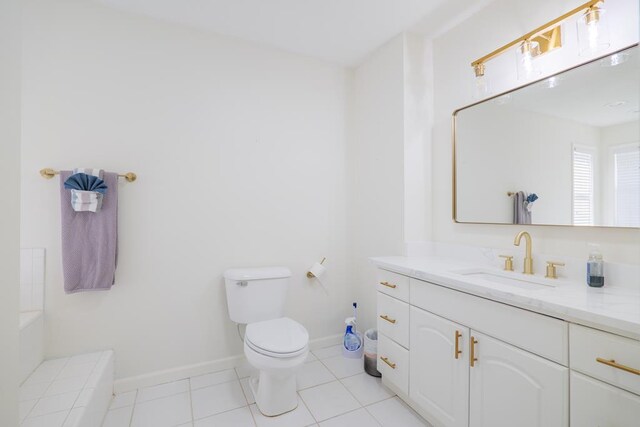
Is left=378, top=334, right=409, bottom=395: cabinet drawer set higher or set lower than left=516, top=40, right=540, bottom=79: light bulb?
lower

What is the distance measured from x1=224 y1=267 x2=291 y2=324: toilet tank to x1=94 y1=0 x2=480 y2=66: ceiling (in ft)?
5.58

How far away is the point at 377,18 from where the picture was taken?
1.94 metres

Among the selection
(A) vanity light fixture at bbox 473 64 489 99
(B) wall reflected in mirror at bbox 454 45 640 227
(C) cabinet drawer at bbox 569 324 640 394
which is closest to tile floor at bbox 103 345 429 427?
(C) cabinet drawer at bbox 569 324 640 394

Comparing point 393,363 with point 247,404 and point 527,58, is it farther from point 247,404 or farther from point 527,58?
point 527,58

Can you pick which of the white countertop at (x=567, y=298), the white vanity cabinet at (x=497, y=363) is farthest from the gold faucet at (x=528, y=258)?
the white vanity cabinet at (x=497, y=363)

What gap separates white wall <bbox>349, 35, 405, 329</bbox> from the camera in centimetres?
211

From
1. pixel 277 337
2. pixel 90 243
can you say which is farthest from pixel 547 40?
pixel 90 243

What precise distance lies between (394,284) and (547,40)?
1495mm

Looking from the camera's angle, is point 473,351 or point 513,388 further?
point 473,351

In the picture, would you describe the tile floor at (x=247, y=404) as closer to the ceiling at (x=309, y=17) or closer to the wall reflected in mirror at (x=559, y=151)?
the wall reflected in mirror at (x=559, y=151)

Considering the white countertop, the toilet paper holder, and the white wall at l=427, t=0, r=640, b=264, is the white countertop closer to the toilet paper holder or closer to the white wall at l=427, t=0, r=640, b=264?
the white wall at l=427, t=0, r=640, b=264

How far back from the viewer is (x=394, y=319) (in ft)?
5.68

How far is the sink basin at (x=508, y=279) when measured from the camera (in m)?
1.39

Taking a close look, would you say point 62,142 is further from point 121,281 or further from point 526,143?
point 526,143
